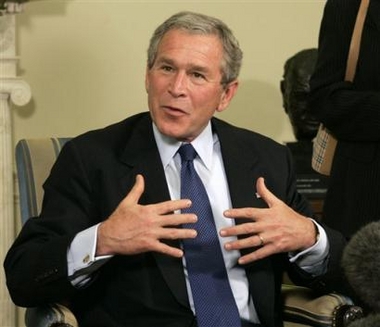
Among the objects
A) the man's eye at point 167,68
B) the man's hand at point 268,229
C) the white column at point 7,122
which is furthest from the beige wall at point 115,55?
the man's hand at point 268,229

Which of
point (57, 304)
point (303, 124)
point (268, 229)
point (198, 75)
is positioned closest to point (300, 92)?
point (303, 124)

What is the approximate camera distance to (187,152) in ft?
8.02

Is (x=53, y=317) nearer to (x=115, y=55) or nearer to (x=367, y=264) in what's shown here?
(x=367, y=264)

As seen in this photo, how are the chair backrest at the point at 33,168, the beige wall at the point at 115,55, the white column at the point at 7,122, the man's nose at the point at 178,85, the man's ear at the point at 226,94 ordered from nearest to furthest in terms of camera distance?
1. the man's nose at the point at 178,85
2. the man's ear at the point at 226,94
3. the chair backrest at the point at 33,168
4. the white column at the point at 7,122
5. the beige wall at the point at 115,55

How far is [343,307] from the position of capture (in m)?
2.39

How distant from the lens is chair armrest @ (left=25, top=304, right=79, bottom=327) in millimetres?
2234

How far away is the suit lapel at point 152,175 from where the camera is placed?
230 centimetres

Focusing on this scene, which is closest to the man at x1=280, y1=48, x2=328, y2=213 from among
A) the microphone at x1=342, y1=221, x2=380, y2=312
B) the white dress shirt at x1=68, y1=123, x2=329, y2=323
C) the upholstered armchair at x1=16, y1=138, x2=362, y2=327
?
the upholstered armchair at x1=16, y1=138, x2=362, y2=327

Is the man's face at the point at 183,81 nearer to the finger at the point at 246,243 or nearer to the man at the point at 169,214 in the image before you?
the man at the point at 169,214

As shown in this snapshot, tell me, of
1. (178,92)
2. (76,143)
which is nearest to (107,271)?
(76,143)

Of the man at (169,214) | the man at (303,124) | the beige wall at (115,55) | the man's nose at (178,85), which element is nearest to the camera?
the man at (169,214)

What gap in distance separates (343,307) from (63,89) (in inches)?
80.5

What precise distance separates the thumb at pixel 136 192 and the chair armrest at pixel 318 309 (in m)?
0.58

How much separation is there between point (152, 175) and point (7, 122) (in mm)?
1444
